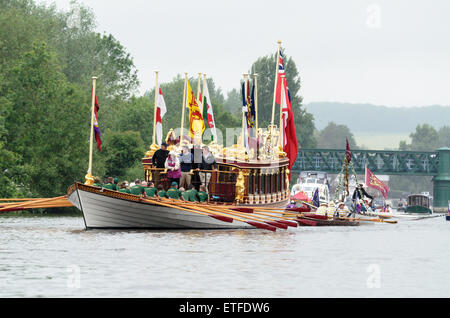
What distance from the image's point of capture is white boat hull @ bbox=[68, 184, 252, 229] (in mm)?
45312

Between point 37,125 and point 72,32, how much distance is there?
34.3 meters

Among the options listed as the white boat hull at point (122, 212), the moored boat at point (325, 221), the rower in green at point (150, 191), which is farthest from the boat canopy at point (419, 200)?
the rower in green at point (150, 191)

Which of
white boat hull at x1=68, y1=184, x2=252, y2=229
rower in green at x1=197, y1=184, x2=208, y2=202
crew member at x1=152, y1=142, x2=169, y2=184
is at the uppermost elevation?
crew member at x1=152, y1=142, x2=169, y2=184

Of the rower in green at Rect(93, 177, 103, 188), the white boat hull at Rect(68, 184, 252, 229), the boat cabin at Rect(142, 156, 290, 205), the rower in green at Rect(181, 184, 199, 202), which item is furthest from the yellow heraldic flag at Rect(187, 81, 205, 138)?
the rower in green at Rect(93, 177, 103, 188)

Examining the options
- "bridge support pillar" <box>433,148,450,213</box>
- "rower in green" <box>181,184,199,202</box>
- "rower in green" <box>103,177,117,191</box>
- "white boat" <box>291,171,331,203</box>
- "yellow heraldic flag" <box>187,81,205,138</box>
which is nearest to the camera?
"rower in green" <box>103,177,117,191</box>

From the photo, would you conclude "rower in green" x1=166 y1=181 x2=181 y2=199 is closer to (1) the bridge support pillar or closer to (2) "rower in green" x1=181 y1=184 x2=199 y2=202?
(2) "rower in green" x1=181 y1=184 x2=199 y2=202

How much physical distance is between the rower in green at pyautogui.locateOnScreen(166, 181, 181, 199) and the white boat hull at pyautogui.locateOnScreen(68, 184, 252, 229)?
0.79m

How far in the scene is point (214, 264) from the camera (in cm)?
3509

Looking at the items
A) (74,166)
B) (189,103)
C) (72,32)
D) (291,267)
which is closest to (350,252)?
(291,267)

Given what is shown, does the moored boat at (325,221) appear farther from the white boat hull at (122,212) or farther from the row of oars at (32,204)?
the row of oars at (32,204)

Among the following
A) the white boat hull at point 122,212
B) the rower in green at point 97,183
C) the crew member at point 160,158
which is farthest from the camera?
the crew member at point 160,158

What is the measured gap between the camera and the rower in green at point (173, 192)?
47750 mm

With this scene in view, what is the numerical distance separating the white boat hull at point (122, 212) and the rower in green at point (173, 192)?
2.59 feet

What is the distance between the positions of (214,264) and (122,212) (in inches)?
486
